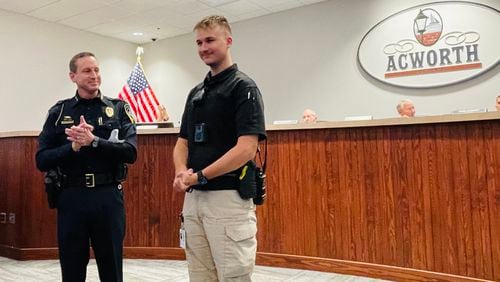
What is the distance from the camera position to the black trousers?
1.83 meters

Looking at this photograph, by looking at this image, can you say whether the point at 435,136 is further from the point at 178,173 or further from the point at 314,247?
the point at 178,173

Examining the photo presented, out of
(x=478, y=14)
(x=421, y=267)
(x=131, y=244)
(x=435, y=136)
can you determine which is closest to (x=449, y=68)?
(x=478, y=14)

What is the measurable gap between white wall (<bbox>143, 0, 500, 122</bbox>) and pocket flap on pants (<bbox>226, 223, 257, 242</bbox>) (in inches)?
160

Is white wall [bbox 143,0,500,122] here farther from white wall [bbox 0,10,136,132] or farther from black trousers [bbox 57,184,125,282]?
black trousers [bbox 57,184,125,282]

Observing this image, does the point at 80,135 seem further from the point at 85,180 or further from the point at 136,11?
the point at 136,11

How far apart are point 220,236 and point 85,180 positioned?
0.82m

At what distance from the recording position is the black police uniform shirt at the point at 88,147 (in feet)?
6.08

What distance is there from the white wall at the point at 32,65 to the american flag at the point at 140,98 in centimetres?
198

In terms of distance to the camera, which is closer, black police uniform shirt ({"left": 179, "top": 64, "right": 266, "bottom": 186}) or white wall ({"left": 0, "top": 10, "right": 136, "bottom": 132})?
black police uniform shirt ({"left": 179, "top": 64, "right": 266, "bottom": 186})

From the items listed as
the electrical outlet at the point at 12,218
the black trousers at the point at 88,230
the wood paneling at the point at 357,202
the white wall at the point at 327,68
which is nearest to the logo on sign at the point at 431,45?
the white wall at the point at 327,68

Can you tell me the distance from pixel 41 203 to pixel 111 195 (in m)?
2.06

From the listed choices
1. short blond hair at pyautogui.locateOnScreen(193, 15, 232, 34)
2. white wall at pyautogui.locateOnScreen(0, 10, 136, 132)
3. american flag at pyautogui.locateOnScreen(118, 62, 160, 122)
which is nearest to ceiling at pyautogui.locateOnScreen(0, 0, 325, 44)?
white wall at pyautogui.locateOnScreen(0, 10, 136, 132)

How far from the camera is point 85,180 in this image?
72.7 inches

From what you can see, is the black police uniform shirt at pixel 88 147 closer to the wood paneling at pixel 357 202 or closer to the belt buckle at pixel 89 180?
the belt buckle at pixel 89 180
